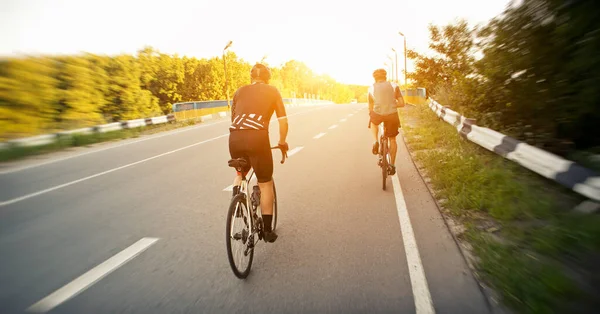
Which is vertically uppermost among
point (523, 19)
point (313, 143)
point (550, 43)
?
point (523, 19)

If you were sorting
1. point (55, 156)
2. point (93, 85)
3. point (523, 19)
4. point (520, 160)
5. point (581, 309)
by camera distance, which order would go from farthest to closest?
point (93, 85) < point (55, 156) < point (523, 19) < point (520, 160) < point (581, 309)

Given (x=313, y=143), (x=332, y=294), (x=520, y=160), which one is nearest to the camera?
(x=332, y=294)

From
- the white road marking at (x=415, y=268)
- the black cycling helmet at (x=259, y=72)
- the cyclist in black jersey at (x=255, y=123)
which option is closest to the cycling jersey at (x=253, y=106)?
the cyclist in black jersey at (x=255, y=123)

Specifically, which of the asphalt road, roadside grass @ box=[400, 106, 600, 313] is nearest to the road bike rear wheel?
the asphalt road

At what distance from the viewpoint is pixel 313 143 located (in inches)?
495

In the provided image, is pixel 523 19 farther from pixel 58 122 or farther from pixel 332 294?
pixel 58 122

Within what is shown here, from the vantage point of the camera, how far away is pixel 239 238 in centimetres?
355

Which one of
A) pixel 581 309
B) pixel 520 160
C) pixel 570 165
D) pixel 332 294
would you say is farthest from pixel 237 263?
pixel 520 160

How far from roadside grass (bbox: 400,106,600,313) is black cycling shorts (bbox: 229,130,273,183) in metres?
2.11

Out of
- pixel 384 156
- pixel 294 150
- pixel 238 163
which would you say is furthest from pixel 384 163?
pixel 294 150

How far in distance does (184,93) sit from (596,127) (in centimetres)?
6430

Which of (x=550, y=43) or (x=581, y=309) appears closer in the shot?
(x=581, y=309)

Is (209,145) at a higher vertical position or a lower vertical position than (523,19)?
lower

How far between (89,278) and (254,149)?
1.88 meters
